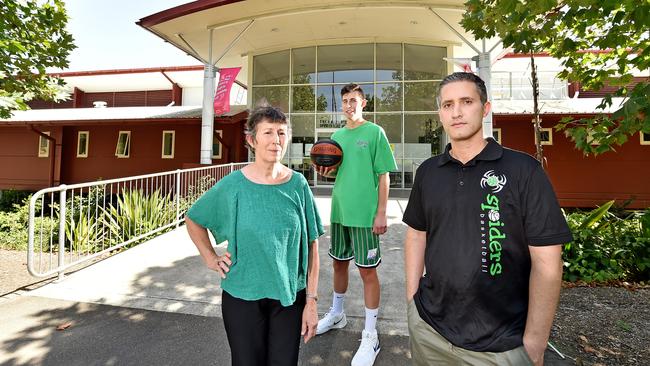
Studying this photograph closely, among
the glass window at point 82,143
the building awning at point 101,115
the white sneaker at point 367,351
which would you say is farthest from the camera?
the glass window at point 82,143

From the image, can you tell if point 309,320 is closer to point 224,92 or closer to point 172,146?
point 224,92

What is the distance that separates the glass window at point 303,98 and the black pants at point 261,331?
43.7ft

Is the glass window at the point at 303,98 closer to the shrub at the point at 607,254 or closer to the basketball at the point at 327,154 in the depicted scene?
the shrub at the point at 607,254

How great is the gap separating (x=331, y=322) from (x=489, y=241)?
2.06m

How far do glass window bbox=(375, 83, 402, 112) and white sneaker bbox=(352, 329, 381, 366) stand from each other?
12231 mm

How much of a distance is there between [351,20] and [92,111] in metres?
14.5

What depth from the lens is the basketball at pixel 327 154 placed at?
9.14 feet

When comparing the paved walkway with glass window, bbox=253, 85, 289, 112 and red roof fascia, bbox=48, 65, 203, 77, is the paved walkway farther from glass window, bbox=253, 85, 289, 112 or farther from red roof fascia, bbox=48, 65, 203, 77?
red roof fascia, bbox=48, 65, 203, 77

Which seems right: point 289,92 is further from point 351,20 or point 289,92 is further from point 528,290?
point 528,290

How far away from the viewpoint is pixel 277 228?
173 cm

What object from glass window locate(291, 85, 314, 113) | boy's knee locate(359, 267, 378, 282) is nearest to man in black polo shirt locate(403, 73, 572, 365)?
boy's knee locate(359, 267, 378, 282)

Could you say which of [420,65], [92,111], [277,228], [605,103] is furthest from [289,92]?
[277,228]

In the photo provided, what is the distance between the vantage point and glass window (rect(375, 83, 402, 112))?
13969mm

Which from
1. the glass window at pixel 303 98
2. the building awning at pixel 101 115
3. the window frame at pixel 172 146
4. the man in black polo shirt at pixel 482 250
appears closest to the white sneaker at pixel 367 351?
the man in black polo shirt at pixel 482 250
